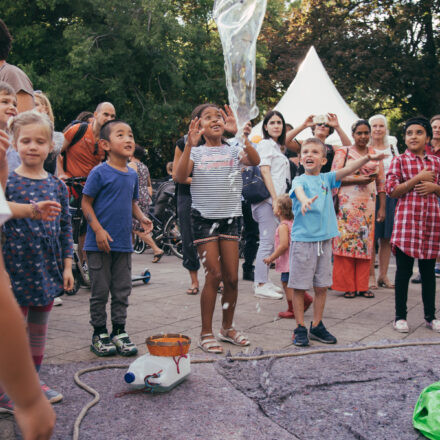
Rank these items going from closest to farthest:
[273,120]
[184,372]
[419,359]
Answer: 1. [184,372]
2. [419,359]
3. [273,120]

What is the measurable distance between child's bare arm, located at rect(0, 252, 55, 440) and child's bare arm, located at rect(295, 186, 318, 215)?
9.38 feet

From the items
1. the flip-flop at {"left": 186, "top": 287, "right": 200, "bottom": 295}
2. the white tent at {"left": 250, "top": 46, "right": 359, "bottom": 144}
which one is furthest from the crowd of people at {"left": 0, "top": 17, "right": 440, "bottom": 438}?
the white tent at {"left": 250, "top": 46, "right": 359, "bottom": 144}

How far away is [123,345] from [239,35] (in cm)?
296

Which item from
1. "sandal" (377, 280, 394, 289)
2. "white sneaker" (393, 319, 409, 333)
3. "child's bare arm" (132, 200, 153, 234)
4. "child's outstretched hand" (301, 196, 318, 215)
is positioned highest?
"child's outstretched hand" (301, 196, 318, 215)

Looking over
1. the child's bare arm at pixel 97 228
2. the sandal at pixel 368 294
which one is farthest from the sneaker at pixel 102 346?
the sandal at pixel 368 294

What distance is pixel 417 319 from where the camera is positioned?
501 cm

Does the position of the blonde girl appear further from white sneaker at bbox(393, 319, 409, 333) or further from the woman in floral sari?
the woman in floral sari

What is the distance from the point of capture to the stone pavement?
13.4 ft

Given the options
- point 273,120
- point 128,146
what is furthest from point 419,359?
point 273,120

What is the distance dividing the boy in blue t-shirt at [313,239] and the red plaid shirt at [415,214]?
566 mm

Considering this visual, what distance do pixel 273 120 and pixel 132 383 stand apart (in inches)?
159

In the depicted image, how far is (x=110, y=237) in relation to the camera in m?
3.78

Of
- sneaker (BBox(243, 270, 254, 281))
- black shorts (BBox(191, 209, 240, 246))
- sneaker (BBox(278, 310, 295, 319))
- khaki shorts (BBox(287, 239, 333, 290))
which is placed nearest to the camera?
black shorts (BBox(191, 209, 240, 246))

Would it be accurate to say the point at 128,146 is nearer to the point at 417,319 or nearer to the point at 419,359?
the point at 419,359
